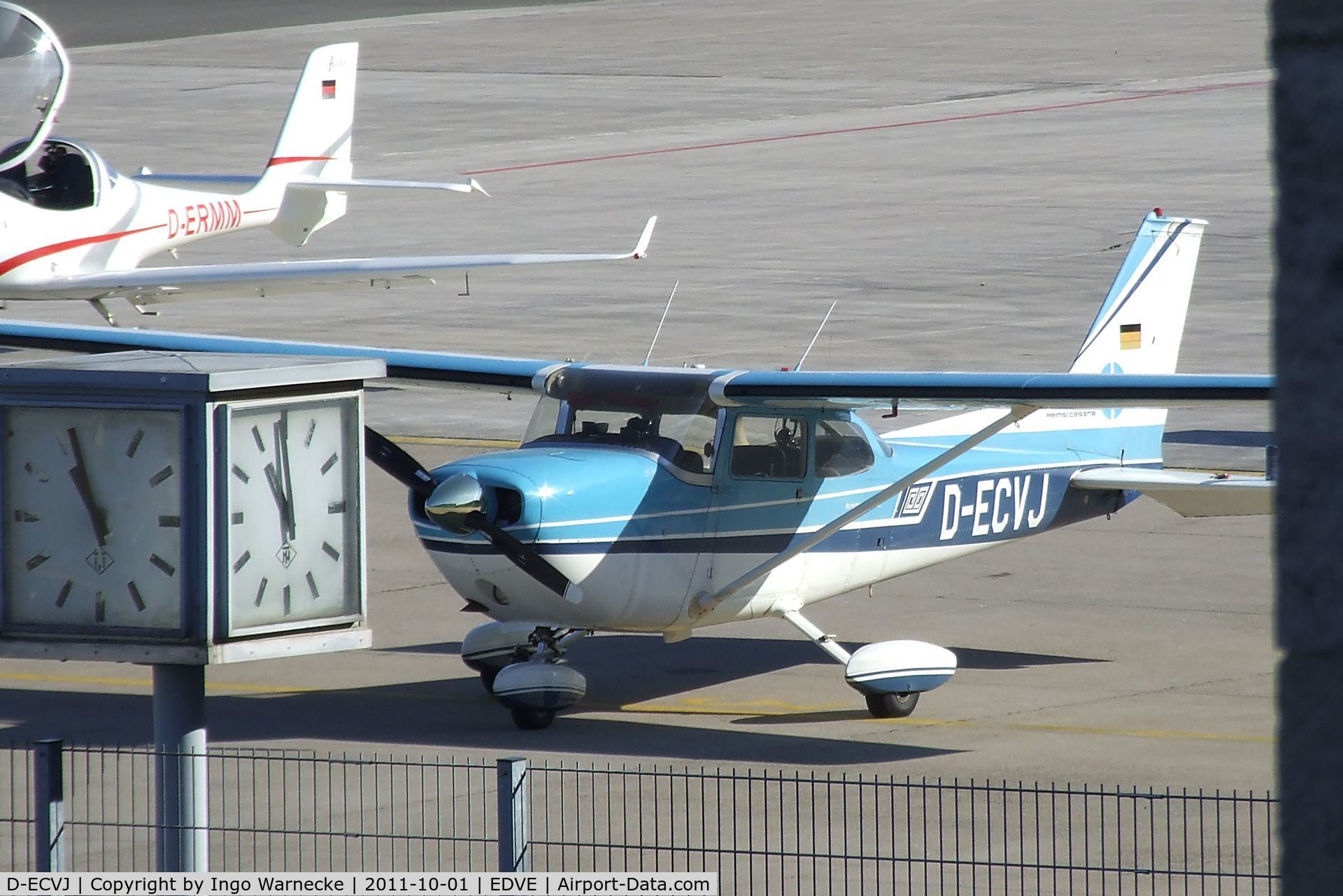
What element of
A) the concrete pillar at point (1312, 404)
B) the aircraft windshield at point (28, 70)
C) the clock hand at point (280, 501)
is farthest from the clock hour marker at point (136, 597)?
the aircraft windshield at point (28, 70)

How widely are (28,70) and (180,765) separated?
52.8 feet

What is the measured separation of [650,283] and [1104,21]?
3880cm

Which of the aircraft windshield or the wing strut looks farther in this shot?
the aircraft windshield

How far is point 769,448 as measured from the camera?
12.0 metres

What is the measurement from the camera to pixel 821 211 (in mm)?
37000

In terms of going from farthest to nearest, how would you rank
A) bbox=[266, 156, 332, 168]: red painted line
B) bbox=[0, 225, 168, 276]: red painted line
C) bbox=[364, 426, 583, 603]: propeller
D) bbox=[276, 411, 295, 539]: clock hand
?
bbox=[266, 156, 332, 168]: red painted line < bbox=[0, 225, 168, 276]: red painted line < bbox=[364, 426, 583, 603]: propeller < bbox=[276, 411, 295, 539]: clock hand

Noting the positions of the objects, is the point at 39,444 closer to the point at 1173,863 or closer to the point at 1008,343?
the point at 1173,863

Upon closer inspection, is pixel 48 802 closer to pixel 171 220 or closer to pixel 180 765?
pixel 180 765

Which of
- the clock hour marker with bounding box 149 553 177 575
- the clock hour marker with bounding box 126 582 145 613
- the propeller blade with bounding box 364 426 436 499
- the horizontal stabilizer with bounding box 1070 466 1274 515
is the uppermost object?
the horizontal stabilizer with bounding box 1070 466 1274 515

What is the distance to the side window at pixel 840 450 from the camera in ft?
39.9

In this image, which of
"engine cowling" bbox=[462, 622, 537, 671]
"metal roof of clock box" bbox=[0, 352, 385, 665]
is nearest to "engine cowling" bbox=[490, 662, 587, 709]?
"engine cowling" bbox=[462, 622, 537, 671]

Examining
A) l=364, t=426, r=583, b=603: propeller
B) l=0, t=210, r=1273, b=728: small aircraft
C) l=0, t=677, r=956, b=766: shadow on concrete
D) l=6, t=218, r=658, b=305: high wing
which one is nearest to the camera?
l=364, t=426, r=583, b=603: propeller

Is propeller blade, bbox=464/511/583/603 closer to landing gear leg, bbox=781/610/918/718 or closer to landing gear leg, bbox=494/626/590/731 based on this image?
landing gear leg, bbox=494/626/590/731

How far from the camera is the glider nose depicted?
414 inches
